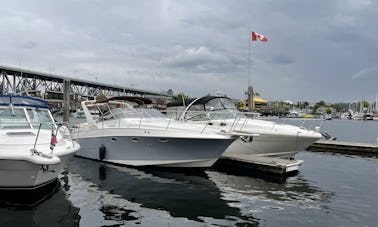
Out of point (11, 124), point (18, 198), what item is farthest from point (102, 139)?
point (18, 198)

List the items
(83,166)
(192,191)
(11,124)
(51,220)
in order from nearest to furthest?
(51,220), (11,124), (192,191), (83,166)

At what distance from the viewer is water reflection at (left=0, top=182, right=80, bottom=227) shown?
7.51 meters

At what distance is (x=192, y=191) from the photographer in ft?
34.9

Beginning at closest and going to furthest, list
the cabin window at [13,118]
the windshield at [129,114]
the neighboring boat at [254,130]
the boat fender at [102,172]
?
1. the cabin window at [13,118]
2. the boat fender at [102,172]
3. the windshield at [129,114]
4. the neighboring boat at [254,130]

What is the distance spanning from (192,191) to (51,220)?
180 inches

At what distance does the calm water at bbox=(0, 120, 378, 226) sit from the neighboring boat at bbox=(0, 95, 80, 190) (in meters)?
0.81

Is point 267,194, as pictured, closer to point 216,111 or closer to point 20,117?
point 216,111

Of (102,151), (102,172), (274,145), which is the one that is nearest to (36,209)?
(102,172)

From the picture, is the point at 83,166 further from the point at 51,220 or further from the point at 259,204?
the point at 259,204

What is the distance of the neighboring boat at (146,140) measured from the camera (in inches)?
490

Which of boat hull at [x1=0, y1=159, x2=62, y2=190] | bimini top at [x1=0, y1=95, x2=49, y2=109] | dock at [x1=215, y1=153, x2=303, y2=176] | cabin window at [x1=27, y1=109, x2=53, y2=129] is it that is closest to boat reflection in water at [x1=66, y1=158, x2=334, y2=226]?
dock at [x1=215, y1=153, x2=303, y2=176]

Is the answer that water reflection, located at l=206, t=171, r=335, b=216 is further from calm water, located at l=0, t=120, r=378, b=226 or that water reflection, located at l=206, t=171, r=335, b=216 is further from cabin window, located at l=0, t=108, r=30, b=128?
cabin window, located at l=0, t=108, r=30, b=128

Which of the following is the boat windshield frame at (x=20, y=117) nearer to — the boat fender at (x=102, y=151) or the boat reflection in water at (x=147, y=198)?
the boat reflection in water at (x=147, y=198)

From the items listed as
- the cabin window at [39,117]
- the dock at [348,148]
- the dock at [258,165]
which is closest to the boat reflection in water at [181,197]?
the dock at [258,165]
